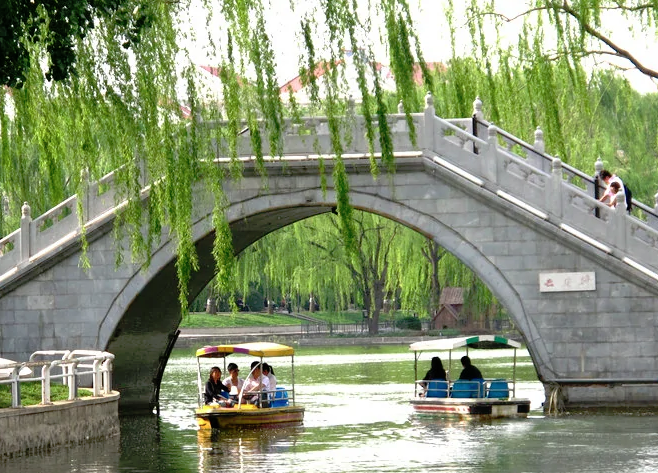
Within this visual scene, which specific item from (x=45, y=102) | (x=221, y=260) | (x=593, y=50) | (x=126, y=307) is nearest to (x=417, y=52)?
(x=221, y=260)

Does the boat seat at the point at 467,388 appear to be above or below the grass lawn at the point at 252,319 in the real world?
below

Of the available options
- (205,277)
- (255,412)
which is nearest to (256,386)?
(255,412)

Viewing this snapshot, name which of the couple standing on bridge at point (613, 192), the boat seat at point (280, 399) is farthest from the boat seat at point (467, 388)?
the couple standing on bridge at point (613, 192)

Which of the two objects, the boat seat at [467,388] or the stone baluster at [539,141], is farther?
the stone baluster at [539,141]

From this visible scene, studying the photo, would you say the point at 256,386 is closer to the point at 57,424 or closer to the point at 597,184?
the point at 57,424

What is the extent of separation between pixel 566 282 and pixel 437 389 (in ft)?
11.9

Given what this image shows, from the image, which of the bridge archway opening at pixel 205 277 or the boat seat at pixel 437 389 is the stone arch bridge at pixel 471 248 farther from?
the boat seat at pixel 437 389

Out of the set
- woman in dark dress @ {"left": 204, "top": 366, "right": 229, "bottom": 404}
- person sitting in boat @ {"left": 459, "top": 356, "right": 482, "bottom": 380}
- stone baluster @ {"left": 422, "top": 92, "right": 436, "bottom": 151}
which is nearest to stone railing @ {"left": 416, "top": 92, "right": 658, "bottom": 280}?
stone baluster @ {"left": 422, "top": 92, "right": 436, "bottom": 151}

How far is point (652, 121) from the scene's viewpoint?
3825cm

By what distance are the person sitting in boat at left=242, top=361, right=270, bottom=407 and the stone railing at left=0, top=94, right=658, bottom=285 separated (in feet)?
12.1

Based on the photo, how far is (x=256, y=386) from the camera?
956 inches

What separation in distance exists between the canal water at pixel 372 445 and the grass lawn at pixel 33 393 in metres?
0.89

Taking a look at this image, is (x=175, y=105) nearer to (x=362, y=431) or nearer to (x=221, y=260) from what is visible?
→ (x=221, y=260)

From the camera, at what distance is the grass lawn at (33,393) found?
19.7m
